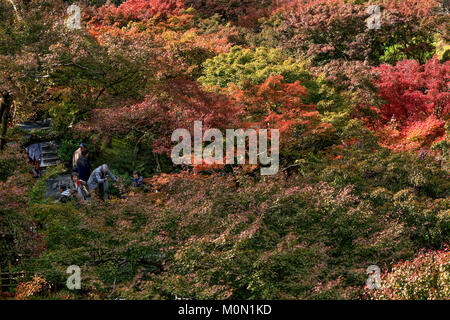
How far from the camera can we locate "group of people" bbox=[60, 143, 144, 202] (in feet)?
42.9

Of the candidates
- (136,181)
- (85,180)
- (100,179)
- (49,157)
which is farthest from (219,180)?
(49,157)

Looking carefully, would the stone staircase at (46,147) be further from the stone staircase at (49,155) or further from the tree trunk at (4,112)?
the tree trunk at (4,112)

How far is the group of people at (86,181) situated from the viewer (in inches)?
515

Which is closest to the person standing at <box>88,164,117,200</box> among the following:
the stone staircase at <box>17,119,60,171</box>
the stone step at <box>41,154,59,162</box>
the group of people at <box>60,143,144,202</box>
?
the group of people at <box>60,143,144,202</box>

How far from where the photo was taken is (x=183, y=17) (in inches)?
1029

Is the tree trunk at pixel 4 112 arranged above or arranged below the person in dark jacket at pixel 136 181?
above

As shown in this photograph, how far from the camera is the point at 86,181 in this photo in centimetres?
1410

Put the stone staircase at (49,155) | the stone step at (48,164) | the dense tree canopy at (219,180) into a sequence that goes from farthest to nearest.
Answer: the stone staircase at (49,155) → the stone step at (48,164) → the dense tree canopy at (219,180)

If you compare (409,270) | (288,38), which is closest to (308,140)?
(409,270)

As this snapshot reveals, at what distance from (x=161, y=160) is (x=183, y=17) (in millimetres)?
12281

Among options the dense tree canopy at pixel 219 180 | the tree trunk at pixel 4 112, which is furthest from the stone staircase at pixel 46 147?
the tree trunk at pixel 4 112

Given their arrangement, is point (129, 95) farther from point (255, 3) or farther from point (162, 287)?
point (255, 3)

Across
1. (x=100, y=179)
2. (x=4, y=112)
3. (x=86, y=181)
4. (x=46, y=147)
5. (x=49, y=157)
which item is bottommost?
(x=86, y=181)

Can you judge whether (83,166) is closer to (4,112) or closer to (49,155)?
(4,112)
